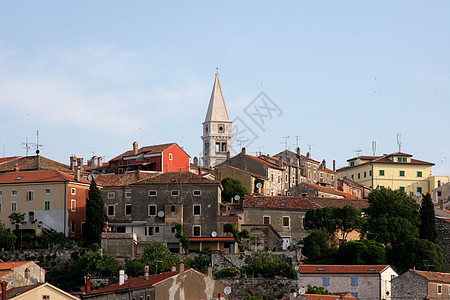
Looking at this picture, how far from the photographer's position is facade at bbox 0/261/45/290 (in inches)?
2398

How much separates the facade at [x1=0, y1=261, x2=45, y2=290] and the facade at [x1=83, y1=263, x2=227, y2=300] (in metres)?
5.29

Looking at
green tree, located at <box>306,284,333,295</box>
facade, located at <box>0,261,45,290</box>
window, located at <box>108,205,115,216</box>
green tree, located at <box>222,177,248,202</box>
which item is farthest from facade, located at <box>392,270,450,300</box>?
green tree, located at <box>222,177,248,202</box>

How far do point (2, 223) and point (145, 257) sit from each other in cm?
1520

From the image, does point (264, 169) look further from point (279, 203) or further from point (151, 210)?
point (151, 210)

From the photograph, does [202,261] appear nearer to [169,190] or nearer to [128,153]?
[169,190]

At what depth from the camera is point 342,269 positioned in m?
66.1

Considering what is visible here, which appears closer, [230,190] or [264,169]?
[230,190]

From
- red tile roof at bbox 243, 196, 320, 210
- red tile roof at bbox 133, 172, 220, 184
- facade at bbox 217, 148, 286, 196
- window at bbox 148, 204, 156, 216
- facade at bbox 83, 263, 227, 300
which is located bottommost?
facade at bbox 83, 263, 227, 300

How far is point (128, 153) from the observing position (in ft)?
324

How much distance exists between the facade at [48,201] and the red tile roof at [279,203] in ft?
47.3

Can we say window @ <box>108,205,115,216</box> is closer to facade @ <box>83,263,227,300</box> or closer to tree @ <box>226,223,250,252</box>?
tree @ <box>226,223,250,252</box>

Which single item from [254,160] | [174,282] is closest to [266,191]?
[254,160]

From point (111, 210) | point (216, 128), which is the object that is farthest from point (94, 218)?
point (216, 128)

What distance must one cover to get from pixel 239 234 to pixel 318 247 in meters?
6.76
